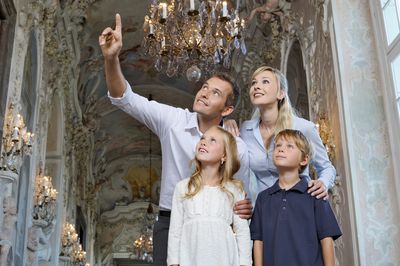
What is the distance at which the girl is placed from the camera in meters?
2.60

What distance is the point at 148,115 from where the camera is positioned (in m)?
3.05

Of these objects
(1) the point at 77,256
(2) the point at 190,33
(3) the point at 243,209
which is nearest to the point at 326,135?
(2) the point at 190,33

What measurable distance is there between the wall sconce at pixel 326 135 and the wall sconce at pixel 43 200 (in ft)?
16.8

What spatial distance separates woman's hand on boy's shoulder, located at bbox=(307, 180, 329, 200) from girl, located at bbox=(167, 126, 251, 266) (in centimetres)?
33

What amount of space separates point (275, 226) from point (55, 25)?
1032cm

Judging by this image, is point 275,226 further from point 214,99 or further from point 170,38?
point 170,38

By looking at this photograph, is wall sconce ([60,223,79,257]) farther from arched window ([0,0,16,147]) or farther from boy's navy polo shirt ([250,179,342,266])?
boy's navy polo shirt ([250,179,342,266])

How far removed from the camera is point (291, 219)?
2.70 metres

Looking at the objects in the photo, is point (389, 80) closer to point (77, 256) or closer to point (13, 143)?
point (13, 143)

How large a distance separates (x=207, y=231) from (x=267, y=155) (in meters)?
0.62

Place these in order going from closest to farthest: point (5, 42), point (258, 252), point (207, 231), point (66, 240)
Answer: point (207, 231) < point (258, 252) < point (5, 42) < point (66, 240)

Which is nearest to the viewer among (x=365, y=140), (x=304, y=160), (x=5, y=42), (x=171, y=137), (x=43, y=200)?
(x=304, y=160)

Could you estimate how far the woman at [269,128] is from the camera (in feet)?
10.0

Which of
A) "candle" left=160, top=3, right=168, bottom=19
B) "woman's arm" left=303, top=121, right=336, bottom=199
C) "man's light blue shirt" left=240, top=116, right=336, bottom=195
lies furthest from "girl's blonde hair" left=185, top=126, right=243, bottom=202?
"candle" left=160, top=3, right=168, bottom=19
